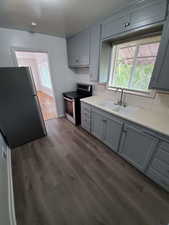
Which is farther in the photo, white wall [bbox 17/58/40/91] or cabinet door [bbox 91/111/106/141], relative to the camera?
white wall [bbox 17/58/40/91]

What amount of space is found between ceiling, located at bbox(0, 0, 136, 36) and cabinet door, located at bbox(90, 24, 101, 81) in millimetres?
149

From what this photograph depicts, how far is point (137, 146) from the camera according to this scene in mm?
1484

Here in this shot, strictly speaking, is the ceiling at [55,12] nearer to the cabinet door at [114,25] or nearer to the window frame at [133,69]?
the cabinet door at [114,25]

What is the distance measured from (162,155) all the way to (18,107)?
2.54 m

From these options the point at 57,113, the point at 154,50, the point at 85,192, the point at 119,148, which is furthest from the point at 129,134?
the point at 57,113

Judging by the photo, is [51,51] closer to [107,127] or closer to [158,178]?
[107,127]

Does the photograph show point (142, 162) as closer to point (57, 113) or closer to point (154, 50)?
point (154, 50)

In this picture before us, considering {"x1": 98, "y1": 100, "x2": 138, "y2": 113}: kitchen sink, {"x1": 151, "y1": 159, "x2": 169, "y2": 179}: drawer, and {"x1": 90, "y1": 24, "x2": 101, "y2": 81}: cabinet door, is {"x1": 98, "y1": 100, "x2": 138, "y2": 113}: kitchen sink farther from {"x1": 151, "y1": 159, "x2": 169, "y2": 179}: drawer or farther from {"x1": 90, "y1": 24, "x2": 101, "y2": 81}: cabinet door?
{"x1": 151, "y1": 159, "x2": 169, "y2": 179}: drawer

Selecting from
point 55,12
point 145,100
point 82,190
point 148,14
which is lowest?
point 82,190

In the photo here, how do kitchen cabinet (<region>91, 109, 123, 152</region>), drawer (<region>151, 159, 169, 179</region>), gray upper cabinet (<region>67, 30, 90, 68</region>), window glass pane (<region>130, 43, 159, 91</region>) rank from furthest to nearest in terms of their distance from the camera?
gray upper cabinet (<region>67, 30, 90, 68</region>) → kitchen cabinet (<region>91, 109, 123, 152</region>) → window glass pane (<region>130, 43, 159, 91</region>) → drawer (<region>151, 159, 169, 179</region>)

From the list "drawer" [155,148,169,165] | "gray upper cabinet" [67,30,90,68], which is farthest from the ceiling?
"drawer" [155,148,169,165]

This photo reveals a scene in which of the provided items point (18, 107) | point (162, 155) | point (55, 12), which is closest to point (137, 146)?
point (162, 155)

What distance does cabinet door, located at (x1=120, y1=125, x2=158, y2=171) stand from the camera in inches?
52.2

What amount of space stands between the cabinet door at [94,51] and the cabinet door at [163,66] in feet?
3.66
